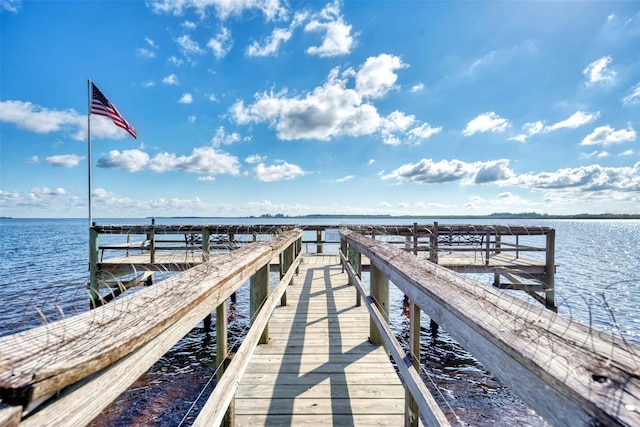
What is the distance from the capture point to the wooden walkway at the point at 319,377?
2527 mm

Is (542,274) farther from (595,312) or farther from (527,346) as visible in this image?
(527,346)

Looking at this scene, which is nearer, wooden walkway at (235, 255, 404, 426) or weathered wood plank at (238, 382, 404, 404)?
wooden walkway at (235, 255, 404, 426)

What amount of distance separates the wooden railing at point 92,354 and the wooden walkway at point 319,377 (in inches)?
49.5

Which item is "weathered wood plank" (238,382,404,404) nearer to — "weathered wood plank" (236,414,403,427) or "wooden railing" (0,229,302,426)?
"weathered wood plank" (236,414,403,427)

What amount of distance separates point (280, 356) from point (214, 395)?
2.20 metres

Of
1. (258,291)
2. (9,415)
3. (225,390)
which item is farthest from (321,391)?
(9,415)

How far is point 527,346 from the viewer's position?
900 millimetres

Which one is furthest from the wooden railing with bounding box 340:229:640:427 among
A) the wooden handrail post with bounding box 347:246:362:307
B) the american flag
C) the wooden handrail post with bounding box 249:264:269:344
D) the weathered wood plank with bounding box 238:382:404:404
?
the american flag

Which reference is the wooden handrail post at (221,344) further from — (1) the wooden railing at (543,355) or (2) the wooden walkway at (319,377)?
(1) the wooden railing at (543,355)

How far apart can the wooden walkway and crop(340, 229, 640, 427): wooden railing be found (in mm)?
1242

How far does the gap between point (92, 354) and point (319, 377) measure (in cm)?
269

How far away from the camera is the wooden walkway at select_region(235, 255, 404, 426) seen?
99.5 inches

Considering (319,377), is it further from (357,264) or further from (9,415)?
(357,264)

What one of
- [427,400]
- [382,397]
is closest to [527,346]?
[427,400]
